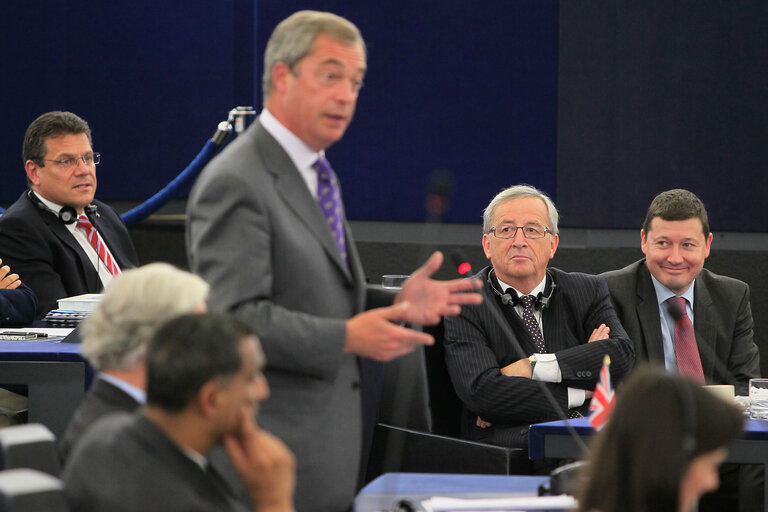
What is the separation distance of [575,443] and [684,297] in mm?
1090

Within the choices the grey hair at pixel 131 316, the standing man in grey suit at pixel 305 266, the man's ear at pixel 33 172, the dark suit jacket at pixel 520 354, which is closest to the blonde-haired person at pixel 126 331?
the grey hair at pixel 131 316

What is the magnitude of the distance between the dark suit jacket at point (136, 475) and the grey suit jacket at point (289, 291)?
47 centimetres

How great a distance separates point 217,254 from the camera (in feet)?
6.55

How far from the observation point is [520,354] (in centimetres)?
342

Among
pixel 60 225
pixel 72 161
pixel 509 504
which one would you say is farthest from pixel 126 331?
pixel 72 161

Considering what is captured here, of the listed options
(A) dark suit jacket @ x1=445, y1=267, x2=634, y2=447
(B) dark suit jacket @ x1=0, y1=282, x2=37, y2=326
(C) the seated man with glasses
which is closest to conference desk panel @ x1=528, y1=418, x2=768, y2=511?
(A) dark suit jacket @ x1=445, y1=267, x2=634, y2=447

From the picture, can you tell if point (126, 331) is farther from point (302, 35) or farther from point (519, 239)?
point (519, 239)

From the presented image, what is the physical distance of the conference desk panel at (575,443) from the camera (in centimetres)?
280

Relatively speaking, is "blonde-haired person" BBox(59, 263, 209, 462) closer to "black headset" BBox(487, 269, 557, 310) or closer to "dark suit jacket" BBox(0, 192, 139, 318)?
"black headset" BBox(487, 269, 557, 310)

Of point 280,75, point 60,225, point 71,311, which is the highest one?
point 280,75

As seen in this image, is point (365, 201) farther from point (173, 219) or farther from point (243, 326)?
point (243, 326)

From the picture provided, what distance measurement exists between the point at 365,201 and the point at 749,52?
218cm

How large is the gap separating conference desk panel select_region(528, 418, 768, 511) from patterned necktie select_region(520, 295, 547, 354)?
0.65m

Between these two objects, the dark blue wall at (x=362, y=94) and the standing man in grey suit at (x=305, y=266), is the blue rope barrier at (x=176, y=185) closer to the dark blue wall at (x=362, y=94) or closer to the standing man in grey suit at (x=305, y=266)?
the dark blue wall at (x=362, y=94)
